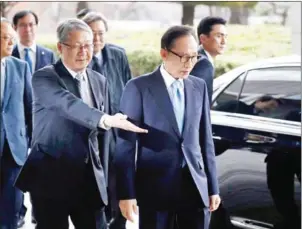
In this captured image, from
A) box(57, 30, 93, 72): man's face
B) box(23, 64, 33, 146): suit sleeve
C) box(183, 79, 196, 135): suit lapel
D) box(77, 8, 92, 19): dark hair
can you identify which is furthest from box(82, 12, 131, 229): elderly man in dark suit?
box(183, 79, 196, 135): suit lapel

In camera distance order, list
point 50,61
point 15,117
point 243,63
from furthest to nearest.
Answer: point 243,63 < point 50,61 < point 15,117

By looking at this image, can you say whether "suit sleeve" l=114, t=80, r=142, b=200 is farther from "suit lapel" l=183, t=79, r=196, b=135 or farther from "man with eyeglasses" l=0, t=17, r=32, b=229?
"man with eyeglasses" l=0, t=17, r=32, b=229

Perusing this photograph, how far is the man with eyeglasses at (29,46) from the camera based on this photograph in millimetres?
3242

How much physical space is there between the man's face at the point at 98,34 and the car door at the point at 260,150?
71cm

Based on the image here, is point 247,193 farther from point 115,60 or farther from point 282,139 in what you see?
point 115,60

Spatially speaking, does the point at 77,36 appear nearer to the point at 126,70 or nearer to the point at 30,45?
the point at 126,70

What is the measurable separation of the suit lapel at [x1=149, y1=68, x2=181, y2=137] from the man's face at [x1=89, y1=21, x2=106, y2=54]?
0.72 meters

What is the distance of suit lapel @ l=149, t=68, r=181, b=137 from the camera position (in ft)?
8.29

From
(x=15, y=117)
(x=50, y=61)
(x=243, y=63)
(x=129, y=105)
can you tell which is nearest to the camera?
(x=129, y=105)

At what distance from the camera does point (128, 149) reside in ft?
8.27

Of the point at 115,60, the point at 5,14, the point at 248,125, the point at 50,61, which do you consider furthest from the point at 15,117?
the point at 248,125

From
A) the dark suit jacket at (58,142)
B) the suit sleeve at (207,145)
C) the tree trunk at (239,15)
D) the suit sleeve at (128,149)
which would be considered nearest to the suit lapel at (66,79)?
the dark suit jacket at (58,142)

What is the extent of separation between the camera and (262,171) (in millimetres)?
3252

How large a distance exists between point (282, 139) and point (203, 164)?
0.73 meters
